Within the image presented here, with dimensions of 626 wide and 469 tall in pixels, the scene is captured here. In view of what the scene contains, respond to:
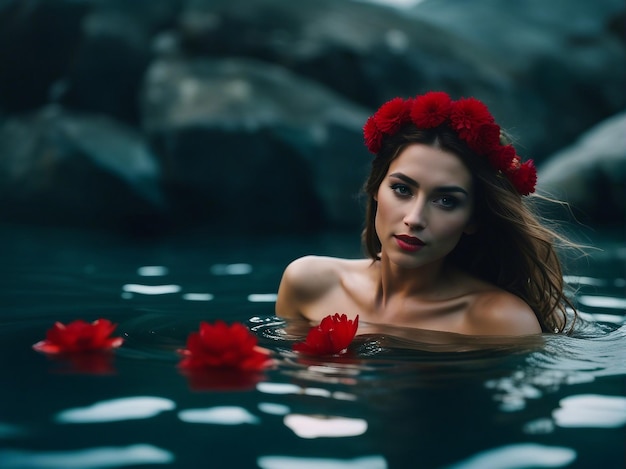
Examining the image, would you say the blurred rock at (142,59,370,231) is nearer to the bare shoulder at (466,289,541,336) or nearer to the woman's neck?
the woman's neck

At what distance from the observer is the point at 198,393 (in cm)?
270

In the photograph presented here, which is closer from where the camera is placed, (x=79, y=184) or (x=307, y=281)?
(x=307, y=281)

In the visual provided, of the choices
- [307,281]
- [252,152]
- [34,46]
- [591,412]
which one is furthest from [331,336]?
[34,46]

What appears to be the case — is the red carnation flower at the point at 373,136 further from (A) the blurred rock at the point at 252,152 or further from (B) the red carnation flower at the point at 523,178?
(A) the blurred rock at the point at 252,152

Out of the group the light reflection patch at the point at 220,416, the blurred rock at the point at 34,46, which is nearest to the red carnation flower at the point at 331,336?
the light reflection patch at the point at 220,416

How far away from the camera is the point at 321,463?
219cm

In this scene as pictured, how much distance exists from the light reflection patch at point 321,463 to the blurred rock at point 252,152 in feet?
24.7

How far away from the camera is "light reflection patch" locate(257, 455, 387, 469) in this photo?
2.17m

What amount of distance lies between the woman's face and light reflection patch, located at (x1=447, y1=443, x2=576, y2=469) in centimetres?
139

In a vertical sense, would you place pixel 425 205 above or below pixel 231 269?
below

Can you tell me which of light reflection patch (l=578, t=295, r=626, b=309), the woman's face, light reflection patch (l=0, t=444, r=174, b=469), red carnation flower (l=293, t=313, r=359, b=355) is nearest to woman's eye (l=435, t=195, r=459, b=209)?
the woman's face

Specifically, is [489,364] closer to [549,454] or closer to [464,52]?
[549,454]

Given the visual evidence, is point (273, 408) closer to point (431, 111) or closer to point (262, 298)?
point (431, 111)

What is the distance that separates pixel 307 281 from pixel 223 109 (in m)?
5.90
